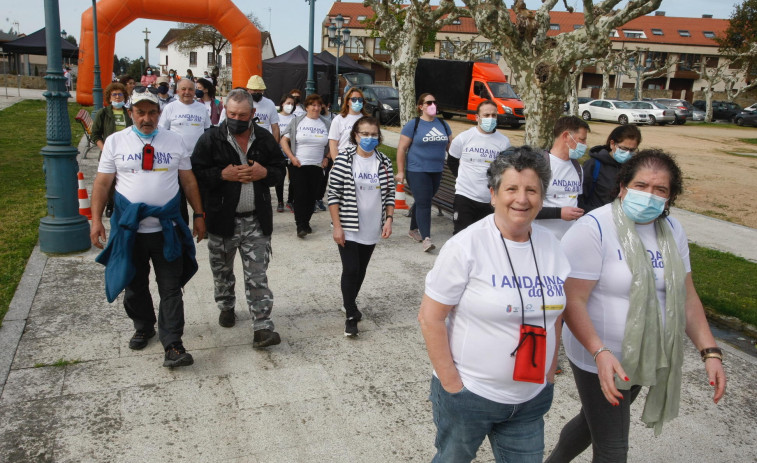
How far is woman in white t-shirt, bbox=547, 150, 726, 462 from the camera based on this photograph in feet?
8.36

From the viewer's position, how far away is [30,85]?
43.2m

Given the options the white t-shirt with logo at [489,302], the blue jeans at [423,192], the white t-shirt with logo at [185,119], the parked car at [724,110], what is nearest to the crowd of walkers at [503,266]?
the white t-shirt with logo at [489,302]

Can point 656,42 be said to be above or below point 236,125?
above

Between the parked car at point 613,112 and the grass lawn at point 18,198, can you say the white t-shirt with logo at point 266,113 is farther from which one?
the parked car at point 613,112

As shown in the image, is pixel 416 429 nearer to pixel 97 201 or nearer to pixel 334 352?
pixel 334 352

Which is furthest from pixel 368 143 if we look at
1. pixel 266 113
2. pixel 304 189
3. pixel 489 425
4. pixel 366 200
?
pixel 266 113

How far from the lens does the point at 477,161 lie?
617 cm

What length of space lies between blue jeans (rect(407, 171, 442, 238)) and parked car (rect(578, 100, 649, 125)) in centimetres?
3062

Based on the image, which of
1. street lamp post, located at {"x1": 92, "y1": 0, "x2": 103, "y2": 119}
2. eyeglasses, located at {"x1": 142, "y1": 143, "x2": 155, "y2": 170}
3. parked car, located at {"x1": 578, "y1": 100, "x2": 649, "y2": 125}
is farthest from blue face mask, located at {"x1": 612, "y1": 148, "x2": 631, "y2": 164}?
parked car, located at {"x1": 578, "y1": 100, "x2": 649, "y2": 125}

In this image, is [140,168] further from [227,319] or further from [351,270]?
[351,270]

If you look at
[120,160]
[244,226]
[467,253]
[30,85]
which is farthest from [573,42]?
[30,85]

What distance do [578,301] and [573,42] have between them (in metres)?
8.07

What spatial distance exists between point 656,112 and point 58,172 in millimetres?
35227

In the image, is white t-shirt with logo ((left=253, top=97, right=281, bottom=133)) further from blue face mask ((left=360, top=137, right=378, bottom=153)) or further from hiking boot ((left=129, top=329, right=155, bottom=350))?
hiking boot ((left=129, top=329, right=155, bottom=350))
